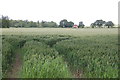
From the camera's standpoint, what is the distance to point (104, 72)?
959cm

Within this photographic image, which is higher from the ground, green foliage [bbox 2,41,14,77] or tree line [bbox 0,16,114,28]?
tree line [bbox 0,16,114,28]

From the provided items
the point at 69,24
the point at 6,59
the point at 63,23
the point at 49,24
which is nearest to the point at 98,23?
the point at 69,24

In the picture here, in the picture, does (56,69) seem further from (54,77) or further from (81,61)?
→ (81,61)

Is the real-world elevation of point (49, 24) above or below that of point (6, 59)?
above

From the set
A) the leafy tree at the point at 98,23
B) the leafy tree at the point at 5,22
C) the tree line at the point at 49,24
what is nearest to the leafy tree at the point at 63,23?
the tree line at the point at 49,24

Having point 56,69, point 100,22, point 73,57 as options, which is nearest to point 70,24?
point 100,22

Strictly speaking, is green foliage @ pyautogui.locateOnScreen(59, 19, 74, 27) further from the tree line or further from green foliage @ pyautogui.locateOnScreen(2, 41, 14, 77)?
green foliage @ pyautogui.locateOnScreen(2, 41, 14, 77)

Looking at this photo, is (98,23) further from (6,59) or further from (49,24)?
(6,59)

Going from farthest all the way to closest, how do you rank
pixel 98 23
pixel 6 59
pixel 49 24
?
pixel 49 24, pixel 98 23, pixel 6 59

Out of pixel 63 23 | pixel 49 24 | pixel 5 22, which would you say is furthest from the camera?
pixel 49 24

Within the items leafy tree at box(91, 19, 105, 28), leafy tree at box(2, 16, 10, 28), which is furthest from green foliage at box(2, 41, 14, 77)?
leafy tree at box(91, 19, 105, 28)

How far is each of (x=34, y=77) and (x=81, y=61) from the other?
3.86 meters

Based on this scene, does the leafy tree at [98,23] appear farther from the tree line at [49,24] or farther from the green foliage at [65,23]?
the green foliage at [65,23]

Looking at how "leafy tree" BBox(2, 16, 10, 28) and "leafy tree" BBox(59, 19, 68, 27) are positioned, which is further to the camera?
"leafy tree" BBox(59, 19, 68, 27)
